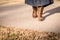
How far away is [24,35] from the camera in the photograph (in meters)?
4.49

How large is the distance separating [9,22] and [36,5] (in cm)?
85

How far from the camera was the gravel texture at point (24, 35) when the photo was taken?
14.2ft

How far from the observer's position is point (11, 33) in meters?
4.62

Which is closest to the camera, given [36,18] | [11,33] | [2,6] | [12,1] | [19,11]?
[11,33]

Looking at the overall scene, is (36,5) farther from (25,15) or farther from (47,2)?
(25,15)

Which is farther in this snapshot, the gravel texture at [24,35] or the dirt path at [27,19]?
the dirt path at [27,19]

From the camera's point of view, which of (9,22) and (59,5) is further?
(59,5)

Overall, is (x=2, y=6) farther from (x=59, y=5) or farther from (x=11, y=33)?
(x=11, y=33)

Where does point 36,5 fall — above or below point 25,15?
above

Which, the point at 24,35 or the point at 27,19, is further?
the point at 27,19

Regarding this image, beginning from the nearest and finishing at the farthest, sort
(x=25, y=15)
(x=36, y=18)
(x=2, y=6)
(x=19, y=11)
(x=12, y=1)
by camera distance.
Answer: (x=36, y=18)
(x=25, y=15)
(x=19, y=11)
(x=2, y=6)
(x=12, y=1)

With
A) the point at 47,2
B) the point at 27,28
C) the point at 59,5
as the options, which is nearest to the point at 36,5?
the point at 47,2

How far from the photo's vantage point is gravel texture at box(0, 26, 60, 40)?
432 centimetres

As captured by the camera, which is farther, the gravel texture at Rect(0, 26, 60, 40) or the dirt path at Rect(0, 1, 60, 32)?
the dirt path at Rect(0, 1, 60, 32)
